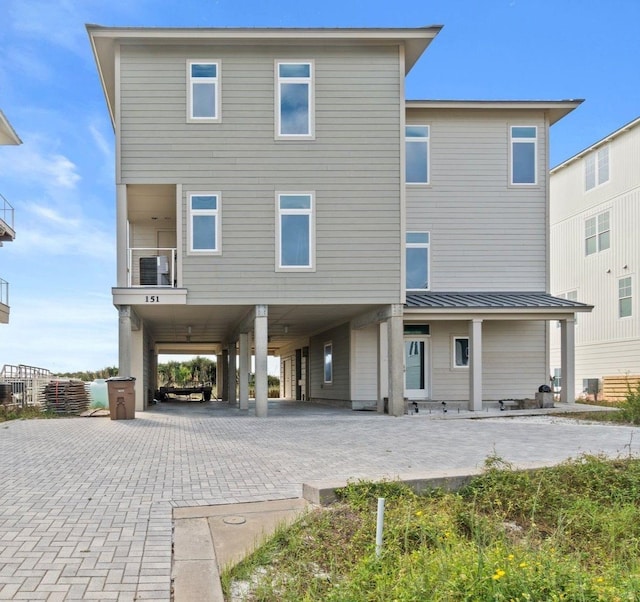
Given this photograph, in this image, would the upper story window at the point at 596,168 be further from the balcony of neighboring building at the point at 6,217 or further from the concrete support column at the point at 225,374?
the balcony of neighboring building at the point at 6,217

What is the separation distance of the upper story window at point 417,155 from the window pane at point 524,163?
2.63 m

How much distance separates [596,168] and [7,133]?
22.9m

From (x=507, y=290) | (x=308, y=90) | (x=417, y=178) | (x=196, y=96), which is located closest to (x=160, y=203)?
(x=196, y=96)

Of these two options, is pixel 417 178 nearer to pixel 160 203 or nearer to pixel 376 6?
pixel 376 6

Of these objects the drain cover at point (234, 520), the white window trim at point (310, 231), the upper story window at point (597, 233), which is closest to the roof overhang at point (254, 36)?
the white window trim at point (310, 231)

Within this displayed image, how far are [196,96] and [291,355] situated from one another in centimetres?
1731

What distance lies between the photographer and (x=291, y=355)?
30.7 meters

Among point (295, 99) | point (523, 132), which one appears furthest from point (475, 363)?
point (295, 99)

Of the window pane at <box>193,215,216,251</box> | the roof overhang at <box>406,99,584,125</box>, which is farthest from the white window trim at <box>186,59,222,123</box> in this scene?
the roof overhang at <box>406,99,584,125</box>

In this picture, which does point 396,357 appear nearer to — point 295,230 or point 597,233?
point 295,230

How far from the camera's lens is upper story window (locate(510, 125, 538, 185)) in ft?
61.5

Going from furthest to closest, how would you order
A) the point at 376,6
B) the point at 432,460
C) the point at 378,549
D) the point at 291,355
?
the point at 291,355, the point at 376,6, the point at 432,460, the point at 378,549

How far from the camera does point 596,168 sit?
25719mm

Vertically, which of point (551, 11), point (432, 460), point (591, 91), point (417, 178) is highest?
point (551, 11)
